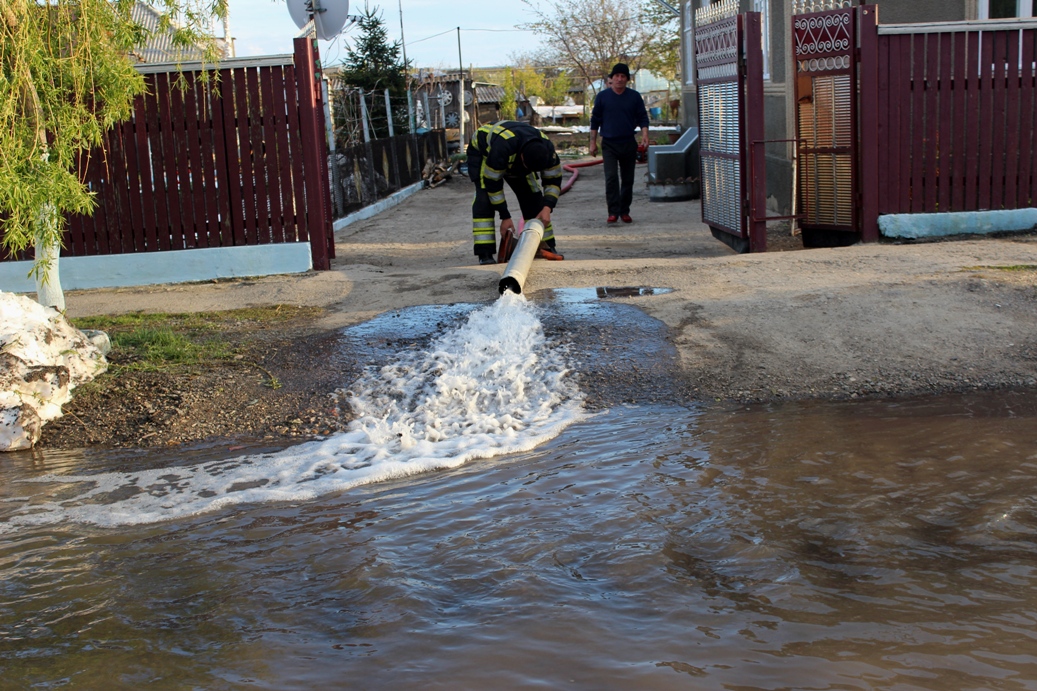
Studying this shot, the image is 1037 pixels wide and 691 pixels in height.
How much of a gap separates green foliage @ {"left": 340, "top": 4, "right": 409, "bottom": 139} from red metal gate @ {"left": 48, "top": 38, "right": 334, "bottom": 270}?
14.1 metres

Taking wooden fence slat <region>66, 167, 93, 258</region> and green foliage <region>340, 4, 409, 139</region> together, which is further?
green foliage <region>340, 4, 409, 139</region>

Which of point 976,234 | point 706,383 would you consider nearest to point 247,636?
point 706,383

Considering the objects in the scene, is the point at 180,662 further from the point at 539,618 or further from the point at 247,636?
the point at 539,618

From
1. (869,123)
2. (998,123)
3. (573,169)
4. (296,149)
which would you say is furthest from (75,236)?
(573,169)

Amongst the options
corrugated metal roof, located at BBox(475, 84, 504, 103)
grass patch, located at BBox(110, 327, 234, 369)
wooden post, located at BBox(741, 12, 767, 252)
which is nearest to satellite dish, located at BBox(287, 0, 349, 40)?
wooden post, located at BBox(741, 12, 767, 252)

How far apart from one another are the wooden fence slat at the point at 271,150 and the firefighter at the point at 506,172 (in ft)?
5.94

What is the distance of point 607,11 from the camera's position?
3456 cm

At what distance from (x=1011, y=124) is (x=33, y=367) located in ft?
27.9

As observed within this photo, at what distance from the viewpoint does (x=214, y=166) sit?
8.90 meters

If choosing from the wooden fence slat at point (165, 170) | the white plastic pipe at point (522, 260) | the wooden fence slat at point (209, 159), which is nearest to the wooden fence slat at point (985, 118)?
the white plastic pipe at point (522, 260)

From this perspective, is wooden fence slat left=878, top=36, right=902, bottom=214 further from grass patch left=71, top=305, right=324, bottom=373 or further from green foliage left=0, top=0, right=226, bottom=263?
green foliage left=0, top=0, right=226, bottom=263

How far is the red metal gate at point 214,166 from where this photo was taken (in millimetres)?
8781

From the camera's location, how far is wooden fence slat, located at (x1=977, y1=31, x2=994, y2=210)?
883 cm

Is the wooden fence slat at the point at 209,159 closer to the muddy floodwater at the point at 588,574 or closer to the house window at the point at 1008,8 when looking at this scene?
the muddy floodwater at the point at 588,574
